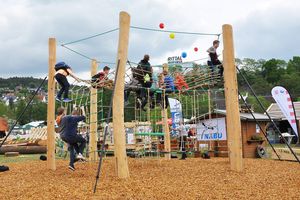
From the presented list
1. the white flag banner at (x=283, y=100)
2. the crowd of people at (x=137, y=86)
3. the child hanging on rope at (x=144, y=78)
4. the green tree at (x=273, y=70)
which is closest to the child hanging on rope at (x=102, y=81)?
the crowd of people at (x=137, y=86)

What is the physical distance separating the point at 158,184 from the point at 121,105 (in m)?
1.91

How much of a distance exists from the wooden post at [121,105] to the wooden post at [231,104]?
2788 mm

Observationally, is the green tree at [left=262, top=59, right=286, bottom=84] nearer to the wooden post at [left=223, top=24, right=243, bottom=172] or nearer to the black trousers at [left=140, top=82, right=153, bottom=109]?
the black trousers at [left=140, top=82, right=153, bottom=109]

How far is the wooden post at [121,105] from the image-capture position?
7980 mm

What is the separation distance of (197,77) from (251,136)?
19.6 ft

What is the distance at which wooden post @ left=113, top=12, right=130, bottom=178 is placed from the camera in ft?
26.2

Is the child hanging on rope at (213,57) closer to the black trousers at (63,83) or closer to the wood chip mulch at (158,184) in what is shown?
the wood chip mulch at (158,184)

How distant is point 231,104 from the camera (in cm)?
947

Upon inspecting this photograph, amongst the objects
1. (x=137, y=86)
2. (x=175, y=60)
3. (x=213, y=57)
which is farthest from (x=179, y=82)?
(x=137, y=86)

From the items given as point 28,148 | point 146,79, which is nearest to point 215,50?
point 146,79

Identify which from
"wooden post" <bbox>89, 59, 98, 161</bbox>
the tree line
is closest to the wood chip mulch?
"wooden post" <bbox>89, 59, 98, 161</bbox>

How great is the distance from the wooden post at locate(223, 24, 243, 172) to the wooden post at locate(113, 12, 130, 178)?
9.15 ft

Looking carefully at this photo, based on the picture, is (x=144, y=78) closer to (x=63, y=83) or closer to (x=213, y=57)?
(x=213, y=57)

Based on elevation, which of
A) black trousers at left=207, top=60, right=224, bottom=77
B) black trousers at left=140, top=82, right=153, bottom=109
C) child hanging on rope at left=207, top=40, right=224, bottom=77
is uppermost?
child hanging on rope at left=207, top=40, right=224, bottom=77
